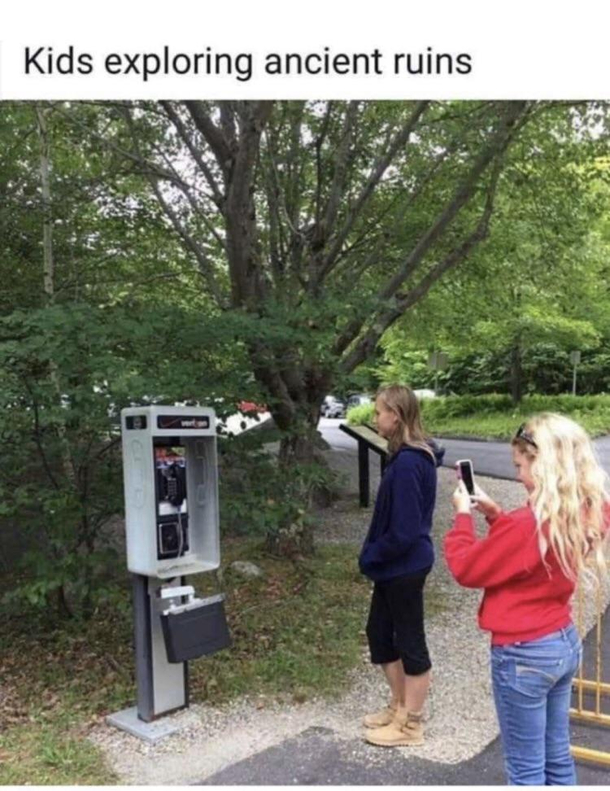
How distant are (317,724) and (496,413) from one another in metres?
20.6

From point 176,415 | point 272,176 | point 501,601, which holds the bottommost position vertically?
point 501,601

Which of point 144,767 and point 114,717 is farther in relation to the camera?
point 114,717

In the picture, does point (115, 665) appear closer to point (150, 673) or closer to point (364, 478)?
point (150, 673)

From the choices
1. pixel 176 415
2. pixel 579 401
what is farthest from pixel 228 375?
pixel 579 401

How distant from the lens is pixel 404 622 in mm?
3494

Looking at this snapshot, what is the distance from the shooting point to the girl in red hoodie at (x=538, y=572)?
2379 millimetres

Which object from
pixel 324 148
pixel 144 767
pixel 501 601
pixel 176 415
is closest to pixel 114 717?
pixel 144 767

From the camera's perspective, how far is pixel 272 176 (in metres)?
6.90

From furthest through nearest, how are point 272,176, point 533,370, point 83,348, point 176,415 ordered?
1. point 533,370
2. point 272,176
3. point 83,348
4. point 176,415

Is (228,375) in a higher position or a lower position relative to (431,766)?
higher

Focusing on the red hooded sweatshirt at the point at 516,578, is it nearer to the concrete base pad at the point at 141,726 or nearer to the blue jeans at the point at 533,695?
the blue jeans at the point at 533,695

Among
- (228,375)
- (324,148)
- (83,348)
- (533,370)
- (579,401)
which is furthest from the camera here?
(533,370)

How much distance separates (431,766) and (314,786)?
1.78 ft

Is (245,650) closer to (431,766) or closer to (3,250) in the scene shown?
(431,766)
